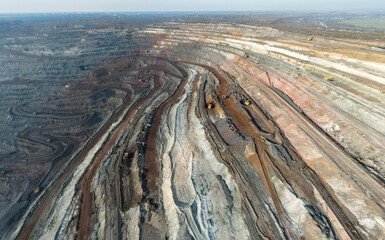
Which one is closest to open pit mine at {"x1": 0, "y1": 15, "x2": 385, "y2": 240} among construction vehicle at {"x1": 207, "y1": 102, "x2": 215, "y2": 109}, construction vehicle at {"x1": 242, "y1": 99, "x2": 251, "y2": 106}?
construction vehicle at {"x1": 207, "y1": 102, "x2": 215, "y2": 109}

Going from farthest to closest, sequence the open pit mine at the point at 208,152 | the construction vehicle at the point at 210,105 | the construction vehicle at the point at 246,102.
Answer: the construction vehicle at the point at 210,105 < the construction vehicle at the point at 246,102 < the open pit mine at the point at 208,152

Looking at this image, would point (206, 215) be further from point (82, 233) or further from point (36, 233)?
point (36, 233)

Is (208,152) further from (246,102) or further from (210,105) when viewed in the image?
(246,102)

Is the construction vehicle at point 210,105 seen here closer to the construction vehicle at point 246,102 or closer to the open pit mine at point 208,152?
the open pit mine at point 208,152

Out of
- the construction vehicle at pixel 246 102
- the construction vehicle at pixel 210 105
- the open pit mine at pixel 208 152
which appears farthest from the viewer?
the construction vehicle at pixel 210 105

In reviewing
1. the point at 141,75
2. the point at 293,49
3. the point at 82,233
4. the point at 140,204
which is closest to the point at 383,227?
the point at 140,204

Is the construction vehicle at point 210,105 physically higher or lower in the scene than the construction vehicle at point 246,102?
lower

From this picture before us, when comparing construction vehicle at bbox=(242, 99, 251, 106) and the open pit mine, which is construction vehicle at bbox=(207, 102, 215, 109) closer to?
the open pit mine

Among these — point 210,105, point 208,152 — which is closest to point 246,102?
point 210,105

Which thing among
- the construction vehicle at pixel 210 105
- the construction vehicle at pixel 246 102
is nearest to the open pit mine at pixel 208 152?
the construction vehicle at pixel 210 105
